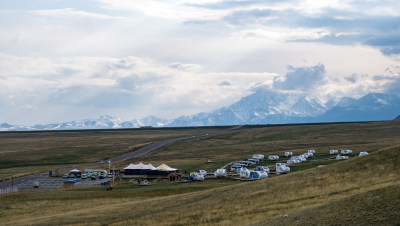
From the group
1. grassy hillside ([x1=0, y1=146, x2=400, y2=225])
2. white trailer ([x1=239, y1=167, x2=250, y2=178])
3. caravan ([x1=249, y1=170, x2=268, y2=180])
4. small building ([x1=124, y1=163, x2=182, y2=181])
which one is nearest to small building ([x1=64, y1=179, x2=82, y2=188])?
small building ([x1=124, y1=163, x2=182, y2=181])

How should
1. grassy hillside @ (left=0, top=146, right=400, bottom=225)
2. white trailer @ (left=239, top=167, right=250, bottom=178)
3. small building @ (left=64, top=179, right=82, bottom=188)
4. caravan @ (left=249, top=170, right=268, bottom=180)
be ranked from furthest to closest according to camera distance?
small building @ (left=64, top=179, right=82, bottom=188) < white trailer @ (left=239, top=167, right=250, bottom=178) < caravan @ (left=249, top=170, right=268, bottom=180) < grassy hillside @ (left=0, top=146, right=400, bottom=225)

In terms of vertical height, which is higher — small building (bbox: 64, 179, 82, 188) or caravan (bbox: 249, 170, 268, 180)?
caravan (bbox: 249, 170, 268, 180)

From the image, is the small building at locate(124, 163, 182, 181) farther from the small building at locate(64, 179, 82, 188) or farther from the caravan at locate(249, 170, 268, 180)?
the caravan at locate(249, 170, 268, 180)

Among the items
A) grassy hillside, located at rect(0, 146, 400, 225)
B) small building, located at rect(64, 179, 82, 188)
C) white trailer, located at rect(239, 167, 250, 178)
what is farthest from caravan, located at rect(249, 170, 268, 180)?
small building, located at rect(64, 179, 82, 188)

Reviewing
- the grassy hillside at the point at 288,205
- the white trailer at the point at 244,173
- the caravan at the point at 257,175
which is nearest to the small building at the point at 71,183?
the grassy hillside at the point at 288,205

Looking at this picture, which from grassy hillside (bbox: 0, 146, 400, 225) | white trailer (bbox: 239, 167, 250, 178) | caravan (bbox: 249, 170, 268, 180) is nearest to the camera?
grassy hillside (bbox: 0, 146, 400, 225)

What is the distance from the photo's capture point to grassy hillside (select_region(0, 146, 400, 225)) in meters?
28.6

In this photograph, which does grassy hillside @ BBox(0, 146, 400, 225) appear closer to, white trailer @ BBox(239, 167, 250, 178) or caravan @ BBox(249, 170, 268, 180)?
caravan @ BBox(249, 170, 268, 180)

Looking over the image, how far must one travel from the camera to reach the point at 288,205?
40438mm

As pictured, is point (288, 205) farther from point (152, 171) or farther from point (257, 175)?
point (152, 171)

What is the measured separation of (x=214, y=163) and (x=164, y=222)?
83.9 m

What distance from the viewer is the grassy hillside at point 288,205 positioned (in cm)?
2862

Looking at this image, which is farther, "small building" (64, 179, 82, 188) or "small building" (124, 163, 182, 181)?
"small building" (124, 163, 182, 181)

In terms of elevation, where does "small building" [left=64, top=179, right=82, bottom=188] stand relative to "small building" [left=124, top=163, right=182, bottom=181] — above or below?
below
